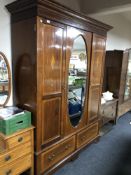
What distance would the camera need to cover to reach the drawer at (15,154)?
1.50 metres

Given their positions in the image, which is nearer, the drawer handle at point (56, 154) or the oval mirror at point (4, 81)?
the oval mirror at point (4, 81)

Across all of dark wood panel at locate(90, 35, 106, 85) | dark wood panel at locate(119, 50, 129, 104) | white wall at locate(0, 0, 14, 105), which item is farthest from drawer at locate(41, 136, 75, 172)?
dark wood panel at locate(119, 50, 129, 104)

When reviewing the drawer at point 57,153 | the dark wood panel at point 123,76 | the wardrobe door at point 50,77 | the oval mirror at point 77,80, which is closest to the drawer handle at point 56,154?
the drawer at point 57,153

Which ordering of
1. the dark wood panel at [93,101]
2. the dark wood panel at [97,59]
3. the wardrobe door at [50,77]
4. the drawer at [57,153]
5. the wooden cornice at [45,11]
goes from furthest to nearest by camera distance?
the dark wood panel at [93,101] < the dark wood panel at [97,59] < the drawer at [57,153] < the wardrobe door at [50,77] < the wooden cornice at [45,11]

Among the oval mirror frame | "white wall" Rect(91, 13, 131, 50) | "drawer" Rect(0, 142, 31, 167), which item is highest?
"white wall" Rect(91, 13, 131, 50)

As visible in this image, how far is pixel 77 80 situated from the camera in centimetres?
222

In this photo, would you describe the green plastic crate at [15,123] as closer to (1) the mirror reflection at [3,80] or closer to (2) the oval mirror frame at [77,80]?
(1) the mirror reflection at [3,80]

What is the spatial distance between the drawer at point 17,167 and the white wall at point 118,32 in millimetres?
2890

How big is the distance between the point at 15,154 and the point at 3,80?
0.83m

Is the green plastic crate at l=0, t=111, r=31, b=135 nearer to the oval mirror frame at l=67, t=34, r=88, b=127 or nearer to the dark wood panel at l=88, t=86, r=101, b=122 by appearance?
the oval mirror frame at l=67, t=34, r=88, b=127

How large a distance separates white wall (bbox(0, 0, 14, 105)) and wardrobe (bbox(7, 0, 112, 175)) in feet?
0.18

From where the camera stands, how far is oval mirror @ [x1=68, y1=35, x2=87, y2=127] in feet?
6.68

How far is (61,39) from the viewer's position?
5.82ft

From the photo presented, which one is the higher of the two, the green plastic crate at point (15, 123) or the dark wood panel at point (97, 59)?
the dark wood panel at point (97, 59)
